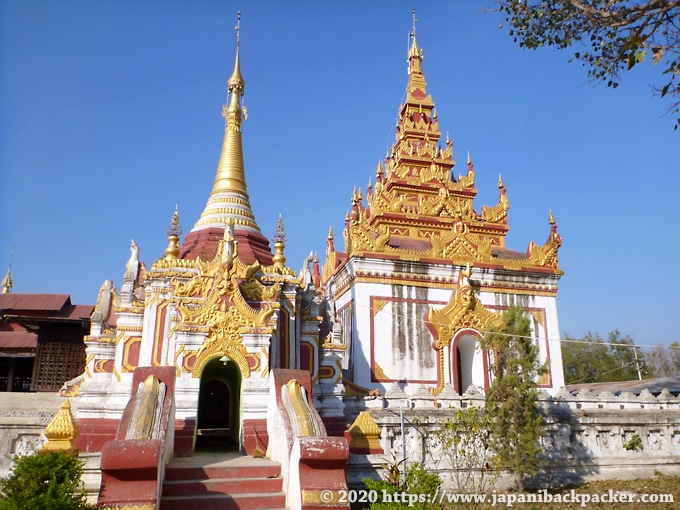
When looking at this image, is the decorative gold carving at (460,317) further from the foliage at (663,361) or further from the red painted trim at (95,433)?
the foliage at (663,361)

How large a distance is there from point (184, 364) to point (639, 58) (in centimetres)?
991

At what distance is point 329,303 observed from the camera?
20.3m

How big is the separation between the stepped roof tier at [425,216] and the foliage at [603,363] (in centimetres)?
2610

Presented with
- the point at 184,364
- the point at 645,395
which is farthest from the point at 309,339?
the point at 645,395

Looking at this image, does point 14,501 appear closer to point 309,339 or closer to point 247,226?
point 309,339

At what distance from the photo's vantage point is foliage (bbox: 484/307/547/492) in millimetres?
13188

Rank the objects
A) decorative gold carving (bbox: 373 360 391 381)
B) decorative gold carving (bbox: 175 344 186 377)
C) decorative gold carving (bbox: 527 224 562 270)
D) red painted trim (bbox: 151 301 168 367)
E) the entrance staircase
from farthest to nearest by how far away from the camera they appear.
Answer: decorative gold carving (bbox: 527 224 562 270)
decorative gold carving (bbox: 373 360 391 381)
red painted trim (bbox: 151 301 168 367)
decorative gold carving (bbox: 175 344 186 377)
the entrance staircase

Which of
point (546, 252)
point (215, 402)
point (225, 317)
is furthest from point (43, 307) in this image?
point (546, 252)

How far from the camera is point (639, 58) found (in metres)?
7.23

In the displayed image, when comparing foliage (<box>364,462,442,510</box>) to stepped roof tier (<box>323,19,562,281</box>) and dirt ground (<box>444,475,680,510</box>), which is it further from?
stepped roof tier (<box>323,19,562,281</box>)

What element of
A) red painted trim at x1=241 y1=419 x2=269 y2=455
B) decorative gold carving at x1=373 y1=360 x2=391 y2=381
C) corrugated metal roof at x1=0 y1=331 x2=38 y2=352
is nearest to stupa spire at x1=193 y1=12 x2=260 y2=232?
decorative gold carving at x1=373 y1=360 x2=391 y2=381

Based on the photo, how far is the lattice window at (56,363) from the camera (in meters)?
22.2

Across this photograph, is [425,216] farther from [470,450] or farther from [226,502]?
[226,502]

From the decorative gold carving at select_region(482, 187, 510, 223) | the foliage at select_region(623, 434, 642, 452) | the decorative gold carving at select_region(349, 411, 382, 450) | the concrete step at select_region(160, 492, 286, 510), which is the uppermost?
the decorative gold carving at select_region(482, 187, 510, 223)
